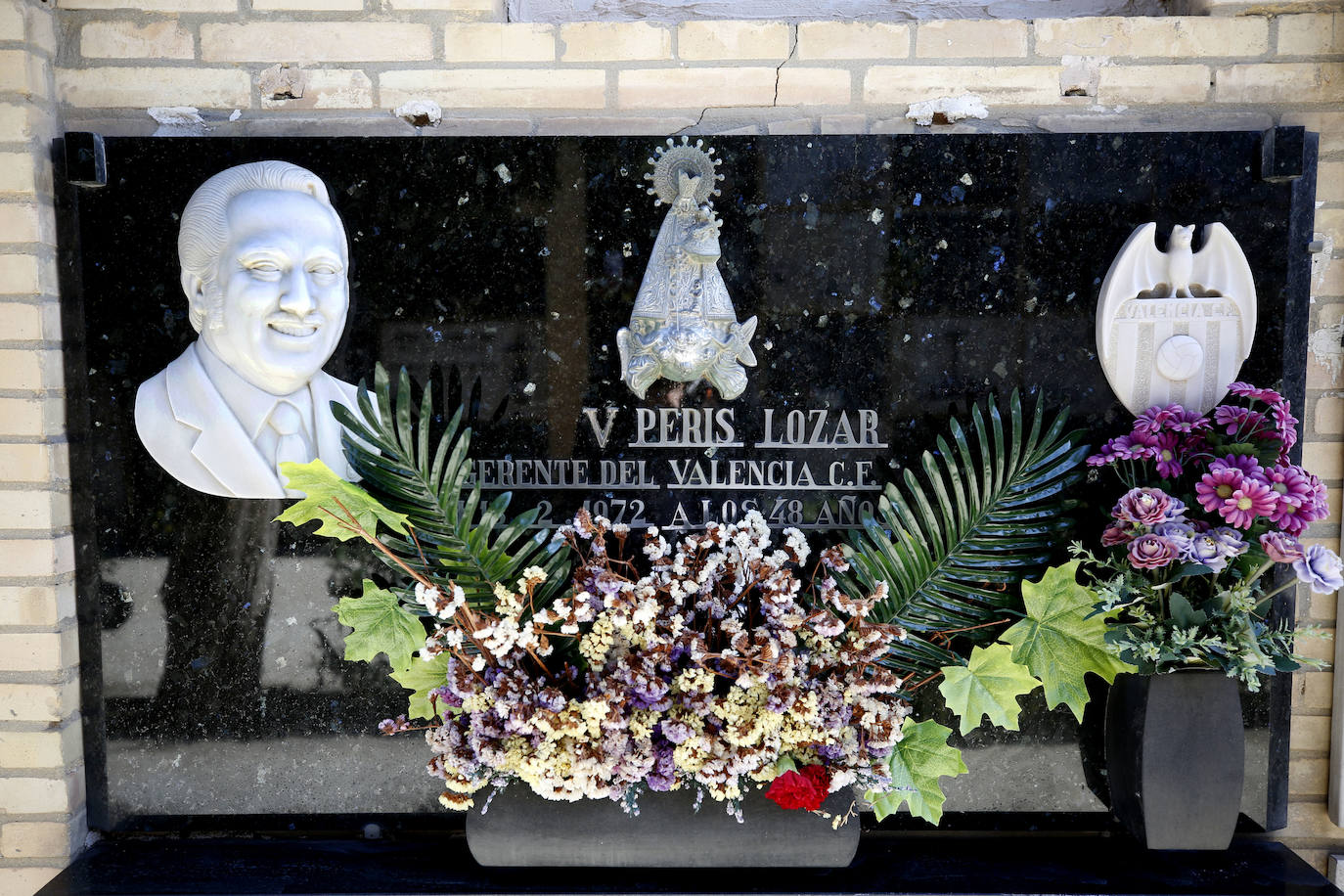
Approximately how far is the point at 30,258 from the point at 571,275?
1261mm

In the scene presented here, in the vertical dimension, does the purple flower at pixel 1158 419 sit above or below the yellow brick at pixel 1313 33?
below

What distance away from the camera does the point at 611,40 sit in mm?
2033

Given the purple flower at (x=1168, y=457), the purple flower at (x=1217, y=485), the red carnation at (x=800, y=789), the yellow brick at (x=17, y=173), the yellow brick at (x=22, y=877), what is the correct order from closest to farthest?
the red carnation at (x=800, y=789) → the purple flower at (x=1217, y=485) → the purple flower at (x=1168, y=457) → the yellow brick at (x=17, y=173) → the yellow brick at (x=22, y=877)

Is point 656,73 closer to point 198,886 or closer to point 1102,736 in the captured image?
point 1102,736

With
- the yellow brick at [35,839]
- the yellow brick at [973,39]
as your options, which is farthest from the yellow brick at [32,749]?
the yellow brick at [973,39]

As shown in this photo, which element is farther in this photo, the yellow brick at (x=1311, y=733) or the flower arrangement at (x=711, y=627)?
the yellow brick at (x=1311, y=733)

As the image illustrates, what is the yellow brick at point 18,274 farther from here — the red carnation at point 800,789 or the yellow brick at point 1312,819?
the yellow brick at point 1312,819

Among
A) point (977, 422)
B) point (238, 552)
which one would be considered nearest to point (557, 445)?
point (238, 552)

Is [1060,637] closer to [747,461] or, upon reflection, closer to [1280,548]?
[1280,548]

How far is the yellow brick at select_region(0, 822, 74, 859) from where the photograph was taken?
208 cm

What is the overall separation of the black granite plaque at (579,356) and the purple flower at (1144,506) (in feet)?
0.79

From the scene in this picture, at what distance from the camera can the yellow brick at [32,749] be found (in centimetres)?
206

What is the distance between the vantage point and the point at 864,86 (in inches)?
80.7

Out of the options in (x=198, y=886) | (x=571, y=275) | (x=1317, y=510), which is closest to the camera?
(x=1317, y=510)
